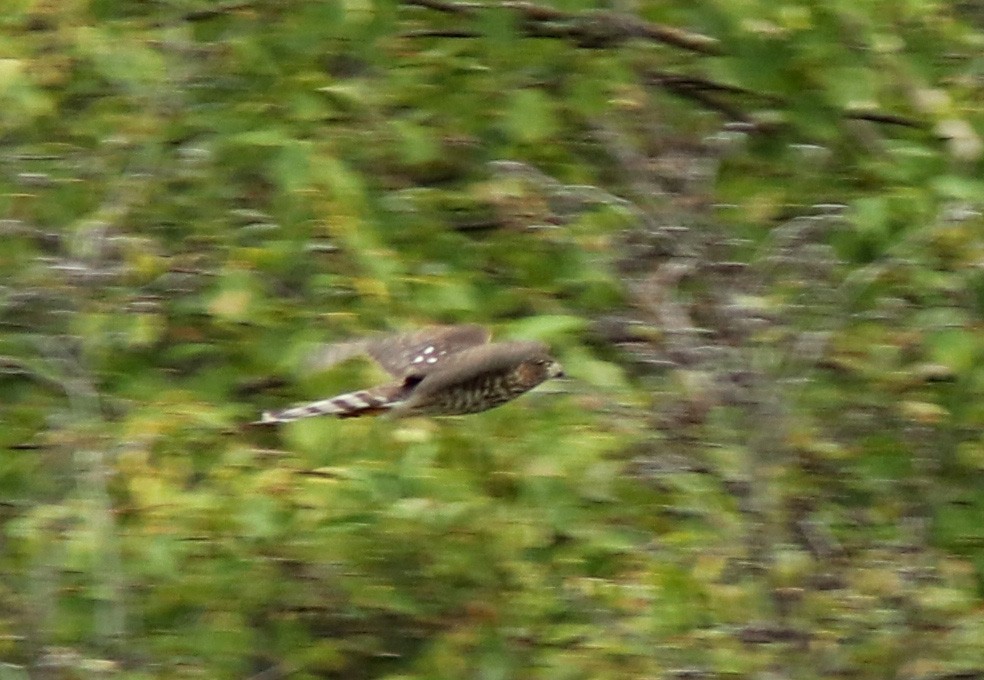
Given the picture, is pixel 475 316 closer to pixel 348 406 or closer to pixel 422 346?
pixel 422 346

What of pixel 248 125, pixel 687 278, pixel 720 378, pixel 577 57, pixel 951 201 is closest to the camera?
pixel 720 378

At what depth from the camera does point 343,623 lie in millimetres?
Answer: 5715

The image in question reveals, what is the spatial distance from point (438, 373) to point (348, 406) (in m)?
0.22

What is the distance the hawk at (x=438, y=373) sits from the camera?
5270 mm

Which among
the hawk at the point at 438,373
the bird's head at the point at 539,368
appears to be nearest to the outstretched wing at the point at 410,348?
the hawk at the point at 438,373

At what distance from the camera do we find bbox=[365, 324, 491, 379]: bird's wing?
548 centimetres

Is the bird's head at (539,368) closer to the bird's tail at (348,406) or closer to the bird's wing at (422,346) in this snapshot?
the bird's wing at (422,346)

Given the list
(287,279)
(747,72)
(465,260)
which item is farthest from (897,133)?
(287,279)

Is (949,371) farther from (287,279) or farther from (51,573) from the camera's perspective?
(51,573)

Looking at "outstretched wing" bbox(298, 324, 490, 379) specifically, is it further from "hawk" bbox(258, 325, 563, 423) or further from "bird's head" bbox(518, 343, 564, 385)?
"bird's head" bbox(518, 343, 564, 385)

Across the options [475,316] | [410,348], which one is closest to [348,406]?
[410,348]

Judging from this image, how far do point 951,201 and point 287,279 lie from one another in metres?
1.57

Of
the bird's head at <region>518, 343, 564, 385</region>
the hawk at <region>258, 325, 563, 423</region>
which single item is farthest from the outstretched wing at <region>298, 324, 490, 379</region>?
the bird's head at <region>518, 343, 564, 385</region>

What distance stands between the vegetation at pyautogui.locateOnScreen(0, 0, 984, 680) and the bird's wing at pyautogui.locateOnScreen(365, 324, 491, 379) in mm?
67
